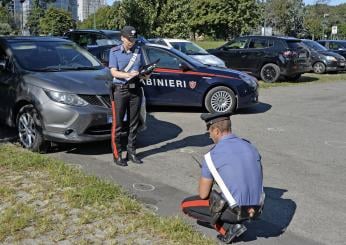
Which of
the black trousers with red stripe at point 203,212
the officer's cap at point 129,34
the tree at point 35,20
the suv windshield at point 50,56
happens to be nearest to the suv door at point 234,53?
the suv windshield at point 50,56

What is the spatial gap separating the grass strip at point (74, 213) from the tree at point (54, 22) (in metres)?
73.1

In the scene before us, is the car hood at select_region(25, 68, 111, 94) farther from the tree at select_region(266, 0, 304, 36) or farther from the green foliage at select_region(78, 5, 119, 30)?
the tree at select_region(266, 0, 304, 36)

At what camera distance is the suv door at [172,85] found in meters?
10.8

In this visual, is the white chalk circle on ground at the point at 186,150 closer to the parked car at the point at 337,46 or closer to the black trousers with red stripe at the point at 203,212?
the black trousers with red stripe at the point at 203,212

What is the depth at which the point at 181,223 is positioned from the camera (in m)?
4.60

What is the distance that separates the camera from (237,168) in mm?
4027

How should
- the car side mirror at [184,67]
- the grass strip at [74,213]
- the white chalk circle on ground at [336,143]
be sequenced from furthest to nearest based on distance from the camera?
1. the car side mirror at [184,67]
2. the white chalk circle on ground at [336,143]
3. the grass strip at [74,213]

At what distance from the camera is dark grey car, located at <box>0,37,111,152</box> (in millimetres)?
6820

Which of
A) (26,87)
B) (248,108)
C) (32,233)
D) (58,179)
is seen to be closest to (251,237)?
(32,233)

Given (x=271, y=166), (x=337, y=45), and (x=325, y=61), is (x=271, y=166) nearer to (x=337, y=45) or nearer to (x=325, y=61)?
(x=325, y=61)

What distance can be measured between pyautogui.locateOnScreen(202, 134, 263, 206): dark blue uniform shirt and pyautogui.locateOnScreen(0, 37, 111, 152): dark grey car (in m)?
3.12

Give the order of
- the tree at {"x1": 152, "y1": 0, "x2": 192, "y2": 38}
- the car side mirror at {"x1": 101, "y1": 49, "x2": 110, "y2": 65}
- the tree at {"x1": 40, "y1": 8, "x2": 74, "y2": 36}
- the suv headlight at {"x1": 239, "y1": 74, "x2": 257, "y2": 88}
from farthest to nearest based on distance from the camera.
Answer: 1. the tree at {"x1": 40, "y1": 8, "x2": 74, "y2": 36}
2. the tree at {"x1": 152, "y1": 0, "x2": 192, "y2": 38}
3. the car side mirror at {"x1": 101, "y1": 49, "x2": 110, "y2": 65}
4. the suv headlight at {"x1": 239, "y1": 74, "x2": 257, "y2": 88}

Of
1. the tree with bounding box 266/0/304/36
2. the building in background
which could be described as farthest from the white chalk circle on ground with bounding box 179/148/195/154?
the tree with bounding box 266/0/304/36

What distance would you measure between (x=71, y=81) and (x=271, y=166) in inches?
121
